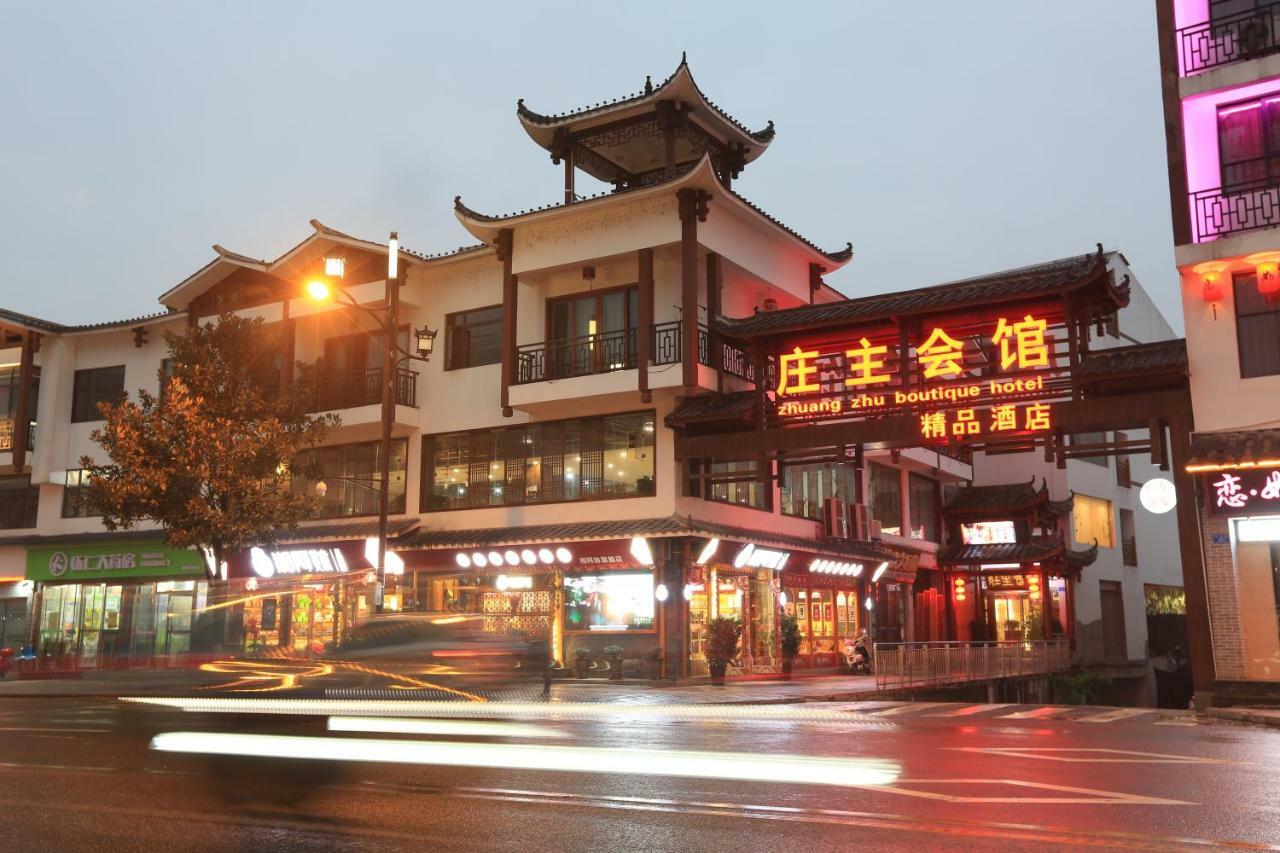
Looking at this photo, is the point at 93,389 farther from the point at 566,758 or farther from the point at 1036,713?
the point at 566,758

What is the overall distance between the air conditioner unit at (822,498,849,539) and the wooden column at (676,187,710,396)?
8060mm

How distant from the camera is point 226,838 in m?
7.73

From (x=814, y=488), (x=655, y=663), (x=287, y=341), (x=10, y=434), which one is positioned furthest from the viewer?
(x=10, y=434)

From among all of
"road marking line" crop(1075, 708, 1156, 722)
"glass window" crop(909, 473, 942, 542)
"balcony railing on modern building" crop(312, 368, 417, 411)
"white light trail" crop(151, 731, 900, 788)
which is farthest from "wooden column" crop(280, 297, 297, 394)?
"road marking line" crop(1075, 708, 1156, 722)

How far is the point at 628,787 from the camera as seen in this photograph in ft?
31.2

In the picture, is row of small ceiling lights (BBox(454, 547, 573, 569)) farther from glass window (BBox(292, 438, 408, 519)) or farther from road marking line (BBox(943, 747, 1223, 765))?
road marking line (BBox(943, 747, 1223, 765))

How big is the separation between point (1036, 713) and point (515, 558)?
1364 cm

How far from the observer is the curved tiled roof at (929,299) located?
22.1 metres

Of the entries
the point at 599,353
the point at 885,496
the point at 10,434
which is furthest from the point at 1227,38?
the point at 10,434

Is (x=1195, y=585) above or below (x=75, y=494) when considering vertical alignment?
below

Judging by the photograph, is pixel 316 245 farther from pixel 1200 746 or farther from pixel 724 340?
pixel 1200 746

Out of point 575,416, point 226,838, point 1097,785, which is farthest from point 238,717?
point 575,416

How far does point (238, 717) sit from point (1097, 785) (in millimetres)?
9509

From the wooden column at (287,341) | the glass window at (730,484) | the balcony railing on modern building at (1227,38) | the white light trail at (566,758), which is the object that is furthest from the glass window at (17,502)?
the balcony railing on modern building at (1227,38)
